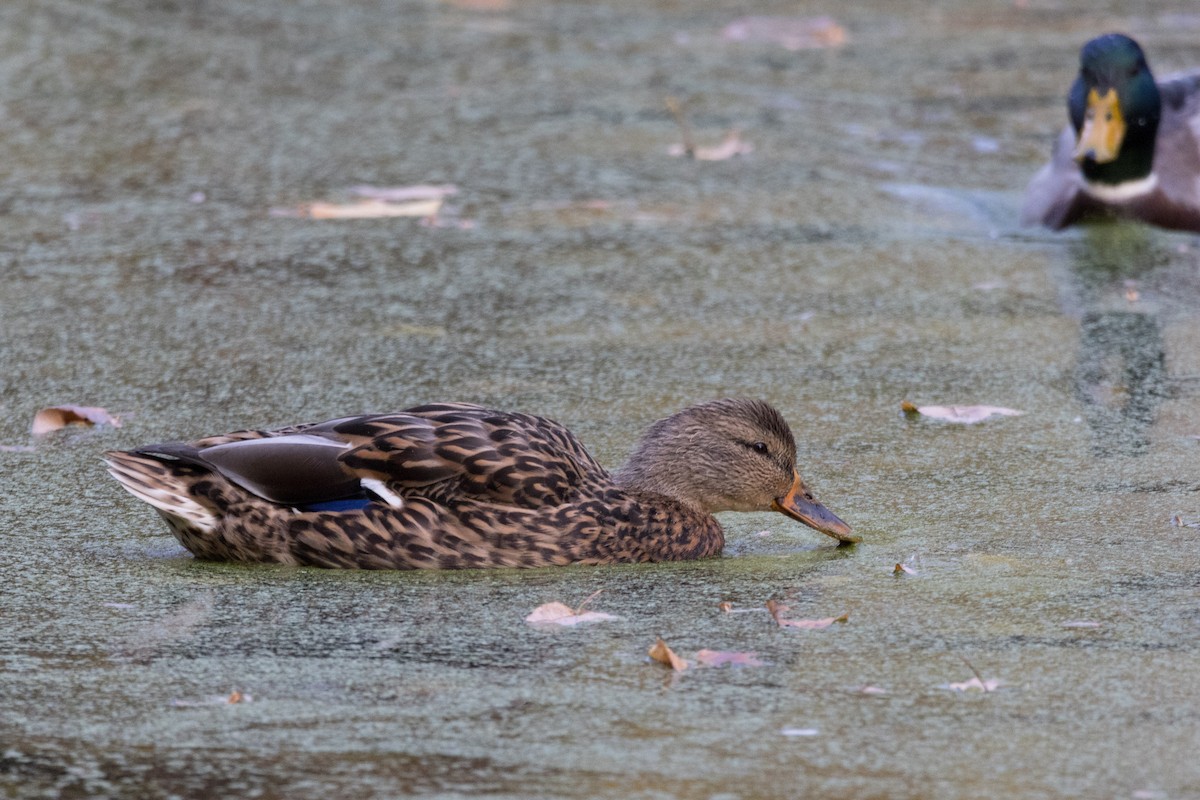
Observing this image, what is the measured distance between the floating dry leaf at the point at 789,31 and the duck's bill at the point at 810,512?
6.19m

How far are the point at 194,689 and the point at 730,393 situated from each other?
7.76ft

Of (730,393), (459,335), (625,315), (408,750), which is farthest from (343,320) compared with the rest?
(408,750)

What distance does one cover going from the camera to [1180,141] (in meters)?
7.79

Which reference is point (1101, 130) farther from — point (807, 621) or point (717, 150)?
point (807, 621)

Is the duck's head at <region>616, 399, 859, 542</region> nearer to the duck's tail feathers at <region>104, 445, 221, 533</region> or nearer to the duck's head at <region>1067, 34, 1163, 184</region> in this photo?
the duck's tail feathers at <region>104, 445, 221, 533</region>

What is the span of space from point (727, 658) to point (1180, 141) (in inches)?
203

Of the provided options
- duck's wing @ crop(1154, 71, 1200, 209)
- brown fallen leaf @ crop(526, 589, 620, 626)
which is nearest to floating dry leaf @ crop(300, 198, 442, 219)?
duck's wing @ crop(1154, 71, 1200, 209)

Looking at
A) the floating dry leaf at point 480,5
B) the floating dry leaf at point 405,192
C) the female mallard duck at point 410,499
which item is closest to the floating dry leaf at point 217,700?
the female mallard duck at point 410,499

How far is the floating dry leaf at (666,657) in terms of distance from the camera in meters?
3.35

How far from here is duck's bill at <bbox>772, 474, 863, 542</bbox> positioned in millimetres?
4105

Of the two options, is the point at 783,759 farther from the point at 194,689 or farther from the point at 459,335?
the point at 459,335


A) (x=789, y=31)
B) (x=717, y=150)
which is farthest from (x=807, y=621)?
(x=789, y=31)

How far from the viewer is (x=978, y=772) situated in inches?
114

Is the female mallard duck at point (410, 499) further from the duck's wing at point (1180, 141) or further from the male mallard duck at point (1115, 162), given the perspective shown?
the duck's wing at point (1180, 141)
